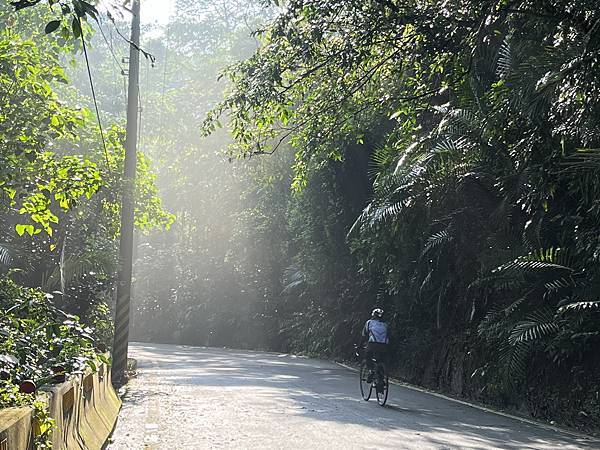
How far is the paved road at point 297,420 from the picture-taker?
11408mm

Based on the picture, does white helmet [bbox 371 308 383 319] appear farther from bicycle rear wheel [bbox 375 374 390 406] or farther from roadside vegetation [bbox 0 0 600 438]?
roadside vegetation [bbox 0 0 600 438]

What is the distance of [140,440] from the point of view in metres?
11.5

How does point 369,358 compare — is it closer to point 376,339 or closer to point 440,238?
point 376,339

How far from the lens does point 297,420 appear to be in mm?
13320

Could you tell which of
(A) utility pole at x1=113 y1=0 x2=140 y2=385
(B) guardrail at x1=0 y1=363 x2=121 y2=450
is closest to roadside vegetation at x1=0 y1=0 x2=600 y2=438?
(A) utility pole at x1=113 y1=0 x2=140 y2=385

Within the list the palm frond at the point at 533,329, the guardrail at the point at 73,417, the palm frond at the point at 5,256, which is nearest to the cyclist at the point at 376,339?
the palm frond at the point at 533,329

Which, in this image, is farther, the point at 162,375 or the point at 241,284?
the point at 241,284

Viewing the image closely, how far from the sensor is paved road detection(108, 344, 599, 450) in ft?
37.4

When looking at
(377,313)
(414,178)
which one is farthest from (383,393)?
(414,178)

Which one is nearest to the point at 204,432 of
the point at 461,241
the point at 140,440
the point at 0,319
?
the point at 140,440

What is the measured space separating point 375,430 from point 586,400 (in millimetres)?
4830

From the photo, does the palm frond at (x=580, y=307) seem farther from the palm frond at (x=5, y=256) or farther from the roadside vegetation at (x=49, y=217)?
the palm frond at (x=5, y=256)

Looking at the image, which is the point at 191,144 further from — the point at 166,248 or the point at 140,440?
A: the point at 140,440

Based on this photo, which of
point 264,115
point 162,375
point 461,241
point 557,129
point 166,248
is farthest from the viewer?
point 166,248
